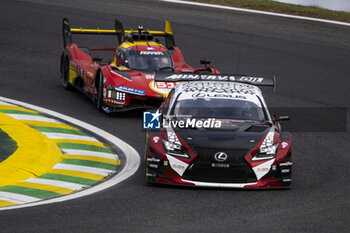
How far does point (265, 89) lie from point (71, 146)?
7170mm

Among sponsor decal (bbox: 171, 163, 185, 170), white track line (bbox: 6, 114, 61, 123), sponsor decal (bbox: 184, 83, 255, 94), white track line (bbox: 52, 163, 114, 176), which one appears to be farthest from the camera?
white track line (bbox: 6, 114, 61, 123)

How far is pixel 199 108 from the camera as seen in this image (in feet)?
35.4

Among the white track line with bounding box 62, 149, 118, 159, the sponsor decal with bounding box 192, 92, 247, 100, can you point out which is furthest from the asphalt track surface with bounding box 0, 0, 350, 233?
the sponsor decal with bounding box 192, 92, 247, 100

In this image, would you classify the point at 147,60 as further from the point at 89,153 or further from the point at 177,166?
the point at 177,166

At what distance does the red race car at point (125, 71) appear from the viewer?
14688 mm

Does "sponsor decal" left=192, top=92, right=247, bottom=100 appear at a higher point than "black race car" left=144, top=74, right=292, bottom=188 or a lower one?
higher

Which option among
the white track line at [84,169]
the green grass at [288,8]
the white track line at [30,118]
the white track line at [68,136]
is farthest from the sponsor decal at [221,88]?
the green grass at [288,8]

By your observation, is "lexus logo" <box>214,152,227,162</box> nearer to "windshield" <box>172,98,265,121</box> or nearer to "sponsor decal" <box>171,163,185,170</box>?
"sponsor decal" <box>171,163,185,170</box>

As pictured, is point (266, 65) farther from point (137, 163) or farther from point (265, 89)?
point (137, 163)

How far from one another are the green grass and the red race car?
8473 mm

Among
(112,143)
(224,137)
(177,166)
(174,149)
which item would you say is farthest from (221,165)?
(112,143)

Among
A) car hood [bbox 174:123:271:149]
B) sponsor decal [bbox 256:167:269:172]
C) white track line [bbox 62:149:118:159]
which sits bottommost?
white track line [bbox 62:149:118:159]

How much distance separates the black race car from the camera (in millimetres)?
9578

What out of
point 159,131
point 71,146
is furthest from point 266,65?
point 159,131
